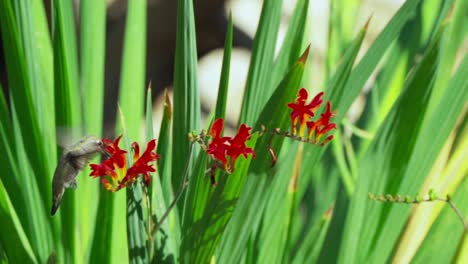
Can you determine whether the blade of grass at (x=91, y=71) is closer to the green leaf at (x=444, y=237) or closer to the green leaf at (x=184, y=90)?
the green leaf at (x=184, y=90)

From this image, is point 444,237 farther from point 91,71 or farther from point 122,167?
point 91,71

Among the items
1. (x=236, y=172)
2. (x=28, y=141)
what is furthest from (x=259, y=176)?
(x=28, y=141)

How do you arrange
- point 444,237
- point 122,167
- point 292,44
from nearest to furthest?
point 122,167
point 444,237
point 292,44

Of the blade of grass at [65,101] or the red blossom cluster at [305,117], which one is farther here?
the blade of grass at [65,101]

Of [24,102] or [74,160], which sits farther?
[24,102]

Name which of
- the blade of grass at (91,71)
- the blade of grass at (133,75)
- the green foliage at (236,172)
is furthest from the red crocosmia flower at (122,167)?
the blade of grass at (91,71)
